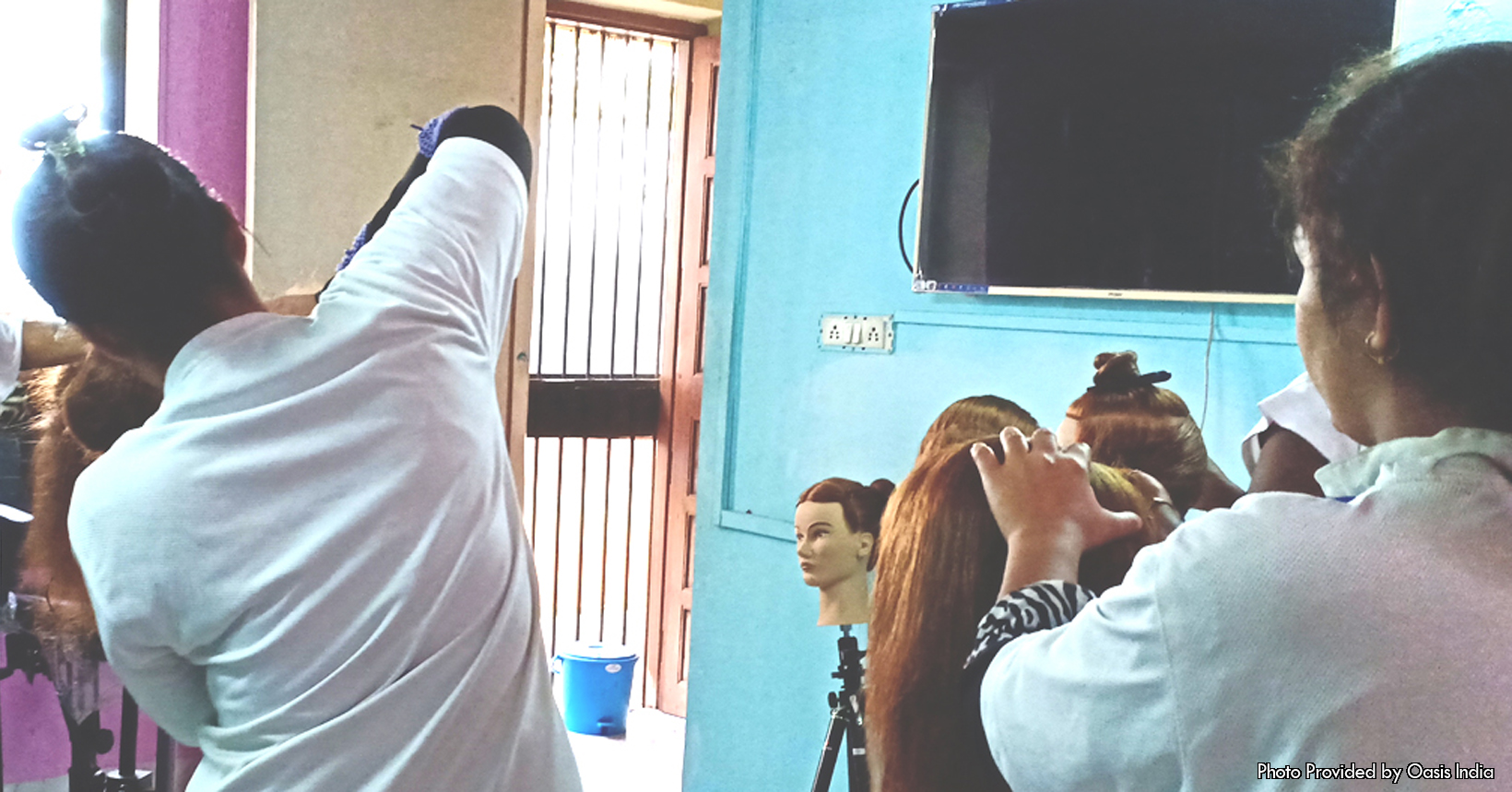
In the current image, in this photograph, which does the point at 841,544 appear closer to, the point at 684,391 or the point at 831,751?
the point at 831,751

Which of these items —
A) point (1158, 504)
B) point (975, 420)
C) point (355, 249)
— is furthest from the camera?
point (975, 420)

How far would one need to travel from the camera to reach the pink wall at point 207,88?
338 cm

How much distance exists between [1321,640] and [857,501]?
1.78 m

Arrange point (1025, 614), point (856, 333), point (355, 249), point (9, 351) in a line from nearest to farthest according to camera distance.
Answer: point (1025, 614), point (355, 249), point (9, 351), point (856, 333)

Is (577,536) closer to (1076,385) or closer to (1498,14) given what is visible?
(1076,385)

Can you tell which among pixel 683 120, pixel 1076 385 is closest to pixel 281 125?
pixel 683 120

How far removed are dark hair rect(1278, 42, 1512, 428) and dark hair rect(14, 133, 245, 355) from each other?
3.59 ft

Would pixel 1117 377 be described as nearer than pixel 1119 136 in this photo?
Yes

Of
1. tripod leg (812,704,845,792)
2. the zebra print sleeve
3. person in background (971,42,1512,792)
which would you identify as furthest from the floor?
person in background (971,42,1512,792)

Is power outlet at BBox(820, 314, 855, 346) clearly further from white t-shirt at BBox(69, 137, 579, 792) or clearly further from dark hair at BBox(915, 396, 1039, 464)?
white t-shirt at BBox(69, 137, 579, 792)

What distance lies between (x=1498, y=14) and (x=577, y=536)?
11.9ft

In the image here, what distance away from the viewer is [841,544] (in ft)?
8.15

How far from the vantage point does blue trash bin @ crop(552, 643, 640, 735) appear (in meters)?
4.45

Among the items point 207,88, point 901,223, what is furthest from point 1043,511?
point 207,88
